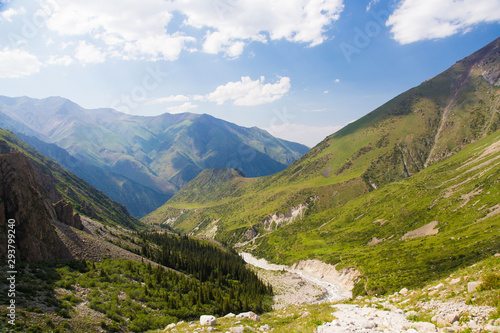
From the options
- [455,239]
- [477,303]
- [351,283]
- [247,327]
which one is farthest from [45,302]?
[455,239]

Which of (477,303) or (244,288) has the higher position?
(477,303)

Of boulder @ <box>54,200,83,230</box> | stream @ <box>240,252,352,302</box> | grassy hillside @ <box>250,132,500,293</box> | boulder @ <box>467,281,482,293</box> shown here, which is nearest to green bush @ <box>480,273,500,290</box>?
boulder @ <box>467,281,482,293</box>

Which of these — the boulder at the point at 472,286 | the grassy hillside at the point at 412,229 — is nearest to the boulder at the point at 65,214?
the boulder at the point at 472,286

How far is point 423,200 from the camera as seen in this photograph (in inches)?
5502

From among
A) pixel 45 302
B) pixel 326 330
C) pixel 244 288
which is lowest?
pixel 244 288

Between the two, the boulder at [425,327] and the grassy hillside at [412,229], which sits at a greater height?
the boulder at [425,327]

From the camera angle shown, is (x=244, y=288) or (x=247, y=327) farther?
(x=244, y=288)

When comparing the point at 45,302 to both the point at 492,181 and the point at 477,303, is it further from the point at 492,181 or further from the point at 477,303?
the point at 492,181

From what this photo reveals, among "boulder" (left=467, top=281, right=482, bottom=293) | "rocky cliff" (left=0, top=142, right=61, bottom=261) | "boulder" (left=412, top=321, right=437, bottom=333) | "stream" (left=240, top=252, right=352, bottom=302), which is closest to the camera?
"boulder" (left=412, top=321, right=437, bottom=333)

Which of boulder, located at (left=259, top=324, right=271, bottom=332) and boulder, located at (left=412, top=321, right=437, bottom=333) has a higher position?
boulder, located at (left=412, top=321, right=437, bottom=333)

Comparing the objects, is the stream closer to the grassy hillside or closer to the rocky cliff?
the grassy hillside

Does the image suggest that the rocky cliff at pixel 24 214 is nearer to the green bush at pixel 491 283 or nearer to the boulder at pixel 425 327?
the boulder at pixel 425 327

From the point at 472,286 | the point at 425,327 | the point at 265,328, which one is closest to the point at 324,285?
the point at 265,328

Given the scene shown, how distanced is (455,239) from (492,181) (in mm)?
58664
